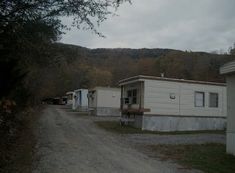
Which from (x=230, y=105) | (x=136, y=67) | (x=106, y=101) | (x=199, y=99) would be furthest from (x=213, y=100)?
(x=136, y=67)

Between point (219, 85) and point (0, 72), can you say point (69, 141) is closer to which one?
point (0, 72)

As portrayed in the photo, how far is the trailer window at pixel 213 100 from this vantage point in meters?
25.7

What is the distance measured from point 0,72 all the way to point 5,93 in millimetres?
1364

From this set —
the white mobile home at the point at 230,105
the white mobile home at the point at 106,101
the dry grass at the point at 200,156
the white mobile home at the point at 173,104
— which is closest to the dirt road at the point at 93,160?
the dry grass at the point at 200,156

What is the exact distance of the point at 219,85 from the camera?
26062 millimetres

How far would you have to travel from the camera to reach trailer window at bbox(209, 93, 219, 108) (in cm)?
2573

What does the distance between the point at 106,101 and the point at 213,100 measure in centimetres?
1626

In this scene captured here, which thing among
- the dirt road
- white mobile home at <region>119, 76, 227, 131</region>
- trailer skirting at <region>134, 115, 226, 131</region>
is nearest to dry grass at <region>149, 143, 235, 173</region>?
the dirt road

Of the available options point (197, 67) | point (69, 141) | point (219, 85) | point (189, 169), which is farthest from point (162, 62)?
point (189, 169)

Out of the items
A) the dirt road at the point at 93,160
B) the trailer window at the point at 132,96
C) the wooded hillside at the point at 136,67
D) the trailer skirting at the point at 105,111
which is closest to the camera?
the dirt road at the point at 93,160

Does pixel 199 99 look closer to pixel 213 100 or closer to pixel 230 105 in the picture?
pixel 213 100

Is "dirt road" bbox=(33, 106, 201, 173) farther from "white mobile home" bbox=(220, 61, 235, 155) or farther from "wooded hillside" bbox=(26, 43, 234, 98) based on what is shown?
"wooded hillside" bbox=(26, 43, 234, 98)

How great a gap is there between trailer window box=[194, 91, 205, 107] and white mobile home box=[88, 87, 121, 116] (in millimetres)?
15846

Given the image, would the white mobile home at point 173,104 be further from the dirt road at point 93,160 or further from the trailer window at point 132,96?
the dirt road at point 93,160
